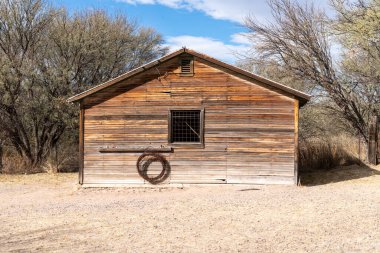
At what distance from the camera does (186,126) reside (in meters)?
13.4

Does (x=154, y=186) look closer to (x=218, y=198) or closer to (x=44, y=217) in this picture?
(x=218, y=198)

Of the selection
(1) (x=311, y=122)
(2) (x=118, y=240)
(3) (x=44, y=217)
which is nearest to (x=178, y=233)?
(2) (x=118, y=240)

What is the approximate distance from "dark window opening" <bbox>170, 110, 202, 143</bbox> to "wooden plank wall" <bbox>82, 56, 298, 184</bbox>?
23 cm

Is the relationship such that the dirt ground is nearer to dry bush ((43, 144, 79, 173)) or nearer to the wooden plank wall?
the wooden plank wall

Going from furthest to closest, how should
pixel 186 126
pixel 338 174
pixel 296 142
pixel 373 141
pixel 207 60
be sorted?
pixel 373 141 → pixel 338 174 → pixel 186 126 → pixel 207 60 → pixel 296 142

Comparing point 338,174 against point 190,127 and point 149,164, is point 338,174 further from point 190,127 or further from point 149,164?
point 149,164

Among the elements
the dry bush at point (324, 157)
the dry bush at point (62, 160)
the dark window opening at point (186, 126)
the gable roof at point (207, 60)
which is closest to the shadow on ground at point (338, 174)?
the dry bush at point (324, 157)

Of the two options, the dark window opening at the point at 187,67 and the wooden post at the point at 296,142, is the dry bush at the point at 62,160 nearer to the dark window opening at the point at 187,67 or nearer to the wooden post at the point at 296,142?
the dark window opening at the point at 187,67

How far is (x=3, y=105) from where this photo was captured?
57.1 ft

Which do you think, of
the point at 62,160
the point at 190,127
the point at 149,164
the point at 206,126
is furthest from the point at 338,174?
the point at 62,160

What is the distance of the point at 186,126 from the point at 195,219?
17.7 feet

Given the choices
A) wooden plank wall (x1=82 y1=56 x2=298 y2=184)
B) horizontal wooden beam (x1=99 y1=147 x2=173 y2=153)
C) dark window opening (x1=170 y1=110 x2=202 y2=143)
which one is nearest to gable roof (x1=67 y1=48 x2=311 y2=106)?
wooden plank wall (x1=82 y1=56 x2=298 y2=184)

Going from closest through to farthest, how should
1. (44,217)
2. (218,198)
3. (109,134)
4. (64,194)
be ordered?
1. (44,217)
2. (218,198)
3. (64,194)
4. (109,134)

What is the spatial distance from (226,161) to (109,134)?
12.0 ft
